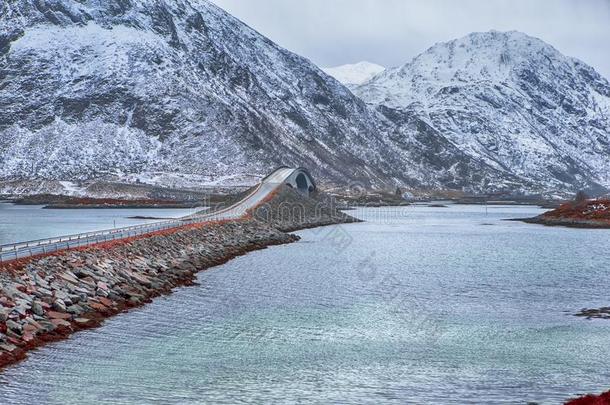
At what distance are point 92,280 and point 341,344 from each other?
63.8 ft

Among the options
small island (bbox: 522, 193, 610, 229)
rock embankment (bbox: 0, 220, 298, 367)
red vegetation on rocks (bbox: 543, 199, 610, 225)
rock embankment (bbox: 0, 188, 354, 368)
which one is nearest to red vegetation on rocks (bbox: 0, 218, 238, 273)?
rock embankment (bbox: 0, 188, 354, 368)

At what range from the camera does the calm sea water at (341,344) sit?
33.1 m

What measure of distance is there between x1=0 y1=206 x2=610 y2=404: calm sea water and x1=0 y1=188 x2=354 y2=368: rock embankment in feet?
4.73

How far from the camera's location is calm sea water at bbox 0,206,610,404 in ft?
108

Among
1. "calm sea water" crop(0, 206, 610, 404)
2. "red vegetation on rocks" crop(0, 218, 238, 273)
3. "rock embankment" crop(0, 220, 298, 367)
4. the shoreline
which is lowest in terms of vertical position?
"calm sea water" crop(0, 206, 610, 404)

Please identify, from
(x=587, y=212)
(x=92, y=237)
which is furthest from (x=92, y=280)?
(x=587, y=212)

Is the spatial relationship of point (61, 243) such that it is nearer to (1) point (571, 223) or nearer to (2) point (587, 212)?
(1) point (571, 223)

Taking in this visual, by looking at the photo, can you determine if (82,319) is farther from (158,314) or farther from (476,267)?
(476,267)

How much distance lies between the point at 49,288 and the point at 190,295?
14.7 m

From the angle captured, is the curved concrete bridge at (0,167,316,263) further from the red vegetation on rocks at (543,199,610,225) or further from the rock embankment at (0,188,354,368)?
the red vegetation on rocks at (543,199,610,225)

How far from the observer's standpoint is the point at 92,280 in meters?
53.6

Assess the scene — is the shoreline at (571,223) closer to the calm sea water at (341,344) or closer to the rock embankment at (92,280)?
the calm sea water at (341,344)

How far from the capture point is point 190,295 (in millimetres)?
60281

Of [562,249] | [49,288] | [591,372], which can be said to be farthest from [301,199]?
[591,372]
